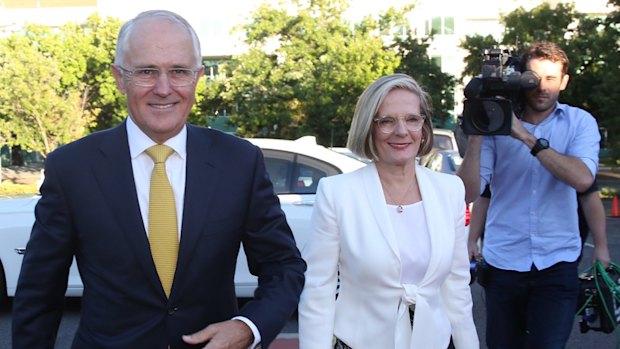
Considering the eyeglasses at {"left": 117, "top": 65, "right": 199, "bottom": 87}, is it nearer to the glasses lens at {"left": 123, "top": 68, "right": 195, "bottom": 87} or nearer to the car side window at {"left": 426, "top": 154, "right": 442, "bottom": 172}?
the glasses lens at {"left": 123, "top": 68, "right": 195, "bottom": 87}

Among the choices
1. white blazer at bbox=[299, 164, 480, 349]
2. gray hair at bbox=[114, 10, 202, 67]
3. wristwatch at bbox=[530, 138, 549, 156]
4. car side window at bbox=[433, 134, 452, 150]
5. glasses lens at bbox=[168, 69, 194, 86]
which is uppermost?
gray hair at bbox=[114, 10, 202, 67]

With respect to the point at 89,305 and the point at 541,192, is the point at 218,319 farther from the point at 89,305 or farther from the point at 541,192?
the point at 541,192

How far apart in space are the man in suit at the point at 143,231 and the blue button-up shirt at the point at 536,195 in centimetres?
170

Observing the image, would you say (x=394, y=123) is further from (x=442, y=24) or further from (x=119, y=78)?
(x=442, y=24)

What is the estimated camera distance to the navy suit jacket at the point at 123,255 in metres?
2.08

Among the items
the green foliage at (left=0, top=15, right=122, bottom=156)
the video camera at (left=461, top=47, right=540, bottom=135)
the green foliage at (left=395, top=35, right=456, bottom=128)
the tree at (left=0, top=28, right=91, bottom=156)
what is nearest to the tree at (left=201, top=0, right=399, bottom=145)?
the green foliage at (left=395, top=35, right=456, bottom=128)


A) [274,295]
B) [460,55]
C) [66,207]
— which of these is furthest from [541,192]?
[460,55]

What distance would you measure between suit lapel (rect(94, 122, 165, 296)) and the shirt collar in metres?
0.02

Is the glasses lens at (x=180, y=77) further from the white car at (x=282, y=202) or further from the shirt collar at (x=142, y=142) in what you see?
the white car at (x=282, y=202)

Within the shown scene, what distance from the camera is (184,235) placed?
2092mm

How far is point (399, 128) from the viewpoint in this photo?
2.66 m

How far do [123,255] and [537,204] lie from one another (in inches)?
85.9

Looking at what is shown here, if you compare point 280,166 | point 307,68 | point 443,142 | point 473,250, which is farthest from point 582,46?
point 473,250

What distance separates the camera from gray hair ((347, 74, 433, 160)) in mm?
2688
